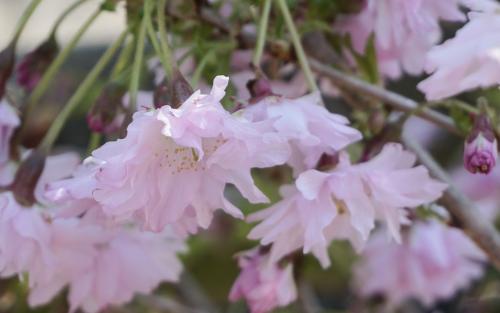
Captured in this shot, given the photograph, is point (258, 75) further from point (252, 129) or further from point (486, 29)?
point (486, 29)

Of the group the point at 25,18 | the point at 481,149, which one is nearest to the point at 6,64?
the point at 25,18

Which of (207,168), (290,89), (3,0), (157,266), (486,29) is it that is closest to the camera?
(486,29)

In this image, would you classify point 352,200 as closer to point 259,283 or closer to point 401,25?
point 259,283

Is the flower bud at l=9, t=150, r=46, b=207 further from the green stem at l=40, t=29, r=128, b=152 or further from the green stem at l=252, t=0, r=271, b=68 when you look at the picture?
the green stem at l=252, t=0, r=271, b=68

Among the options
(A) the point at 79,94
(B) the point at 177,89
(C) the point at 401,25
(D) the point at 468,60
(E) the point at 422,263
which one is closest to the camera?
(D) the point at 468,60

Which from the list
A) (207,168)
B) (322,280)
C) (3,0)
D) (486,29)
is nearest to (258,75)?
(207,168)

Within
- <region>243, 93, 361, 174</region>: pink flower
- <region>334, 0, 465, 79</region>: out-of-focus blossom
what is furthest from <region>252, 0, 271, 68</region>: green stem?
<region>334, 0, 465, 79</region>: out-of-focus blossom

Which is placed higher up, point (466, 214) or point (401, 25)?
point (401, 25)

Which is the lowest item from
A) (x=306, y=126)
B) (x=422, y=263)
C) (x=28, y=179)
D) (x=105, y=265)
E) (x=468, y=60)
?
(x=422, y=263)
